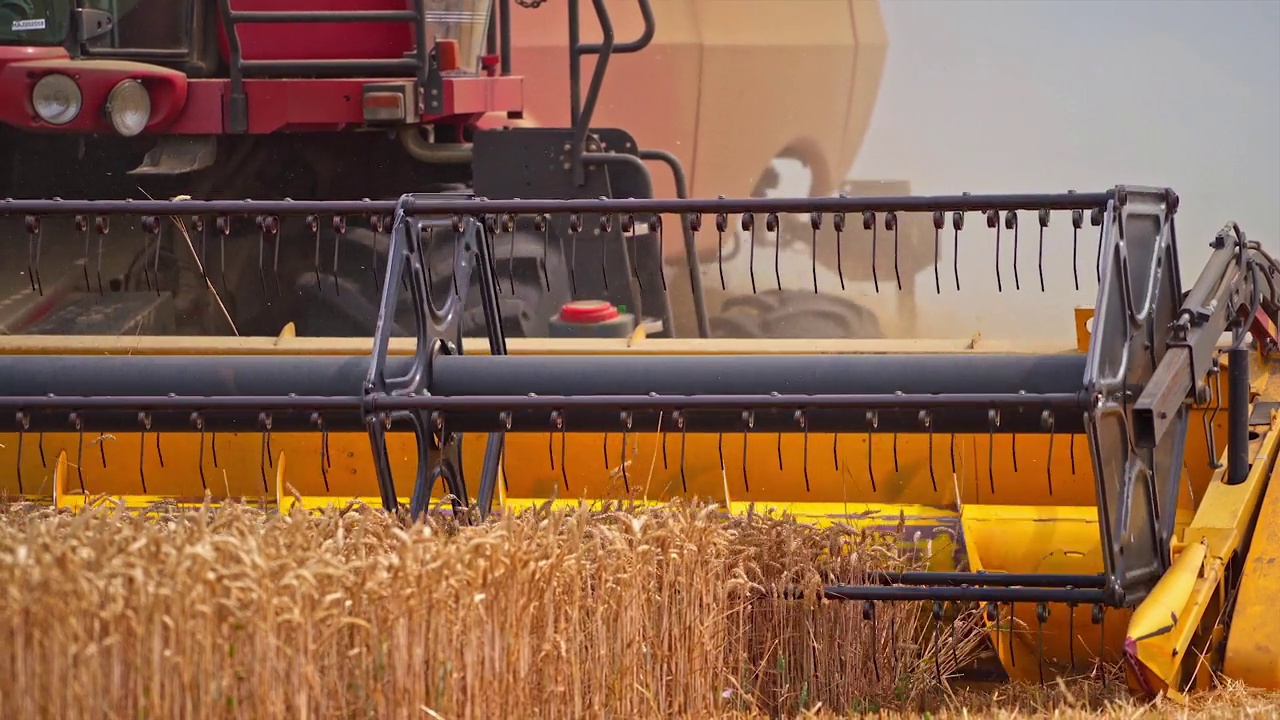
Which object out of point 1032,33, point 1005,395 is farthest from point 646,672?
point 1032,33

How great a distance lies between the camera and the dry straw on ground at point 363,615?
2494 mm

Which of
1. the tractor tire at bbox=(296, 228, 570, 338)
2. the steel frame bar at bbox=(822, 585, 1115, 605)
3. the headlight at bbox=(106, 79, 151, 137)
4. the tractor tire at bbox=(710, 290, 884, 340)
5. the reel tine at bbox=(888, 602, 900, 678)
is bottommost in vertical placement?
the tractor tire at bbox=(710, 290, 884, 340)

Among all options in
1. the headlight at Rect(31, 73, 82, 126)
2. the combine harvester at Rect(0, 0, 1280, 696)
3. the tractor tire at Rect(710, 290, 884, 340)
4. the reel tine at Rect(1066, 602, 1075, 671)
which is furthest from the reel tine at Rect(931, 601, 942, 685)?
the tractor tire at Rect(710, 290, 884, 340)

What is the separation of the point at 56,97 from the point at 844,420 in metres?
3.26

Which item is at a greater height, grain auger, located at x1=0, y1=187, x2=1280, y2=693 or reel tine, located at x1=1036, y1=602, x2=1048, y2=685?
grain auger, located at x1=0, y1=187, x2=1280, y2=693

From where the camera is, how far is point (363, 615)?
265 cm

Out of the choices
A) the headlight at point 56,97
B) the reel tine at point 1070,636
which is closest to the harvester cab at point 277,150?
the headlight at point 56,97

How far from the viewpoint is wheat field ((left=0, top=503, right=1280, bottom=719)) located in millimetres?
2494

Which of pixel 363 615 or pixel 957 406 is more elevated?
pixel 957 406

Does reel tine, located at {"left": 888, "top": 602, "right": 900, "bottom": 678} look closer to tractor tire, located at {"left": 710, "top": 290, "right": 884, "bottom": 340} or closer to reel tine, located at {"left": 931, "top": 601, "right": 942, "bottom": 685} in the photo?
reel tine, located at {"left": 931, "top": 601, "right": 942, "bottom": 685}

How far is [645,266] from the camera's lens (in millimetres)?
6250

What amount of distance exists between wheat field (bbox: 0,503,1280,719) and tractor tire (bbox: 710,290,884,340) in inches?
176

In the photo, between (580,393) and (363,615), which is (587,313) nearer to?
(580,393)

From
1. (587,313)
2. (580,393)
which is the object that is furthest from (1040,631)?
(587,313)
